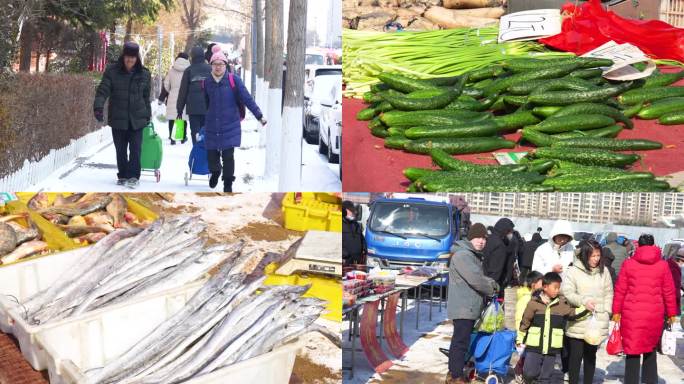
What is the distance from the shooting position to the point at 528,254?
7332mm

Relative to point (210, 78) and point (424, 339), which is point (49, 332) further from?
point (210, 78)

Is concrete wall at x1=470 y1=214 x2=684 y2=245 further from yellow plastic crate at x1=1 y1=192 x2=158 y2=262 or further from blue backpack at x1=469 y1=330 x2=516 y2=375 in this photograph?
yellow plastic crate at x1=1 y1=192 x2=158 y2=262

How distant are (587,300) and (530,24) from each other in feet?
7.48

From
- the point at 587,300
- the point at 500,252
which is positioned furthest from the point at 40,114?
the point at 587,300

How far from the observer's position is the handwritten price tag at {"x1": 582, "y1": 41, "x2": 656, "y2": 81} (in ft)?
25.3

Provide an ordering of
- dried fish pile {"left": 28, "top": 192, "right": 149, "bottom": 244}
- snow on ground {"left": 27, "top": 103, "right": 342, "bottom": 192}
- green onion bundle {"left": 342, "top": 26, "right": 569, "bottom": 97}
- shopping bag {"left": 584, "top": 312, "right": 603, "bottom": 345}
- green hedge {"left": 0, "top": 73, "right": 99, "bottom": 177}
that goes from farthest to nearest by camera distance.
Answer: dried fish pile {"left": 28, "top": 192, "right": 149, "bottom": 244} < snow on ground {"left": 27, "top": 103, "right": 342, "bottom": 192} < green hedge {"left": 0, "top": 73, "right": 99, "bottom": 177} < green onion bundle {"left": 342, "top": 26, "right": 569, "bottom": 97} < shopping bag {"left": 584, "top": 312, "right": 603, "bottom": 345}

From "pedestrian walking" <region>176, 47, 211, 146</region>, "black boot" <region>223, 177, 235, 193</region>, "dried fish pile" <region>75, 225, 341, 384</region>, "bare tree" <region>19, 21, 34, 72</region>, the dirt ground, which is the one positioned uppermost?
"bare tree" <region>19, 21, 34, 72</region>

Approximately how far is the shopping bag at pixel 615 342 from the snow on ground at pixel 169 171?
265 cm

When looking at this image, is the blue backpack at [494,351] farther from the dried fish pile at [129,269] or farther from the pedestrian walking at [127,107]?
the pedestrian walking at [127,107]

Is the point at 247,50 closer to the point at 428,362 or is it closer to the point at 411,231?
the point at 411,231

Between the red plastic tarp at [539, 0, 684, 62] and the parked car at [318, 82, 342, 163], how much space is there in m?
1.67

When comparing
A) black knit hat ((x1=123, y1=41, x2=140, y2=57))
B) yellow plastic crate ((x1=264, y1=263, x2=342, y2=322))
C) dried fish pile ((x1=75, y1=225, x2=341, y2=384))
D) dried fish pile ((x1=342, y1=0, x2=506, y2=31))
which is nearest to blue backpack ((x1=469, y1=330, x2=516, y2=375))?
yellow plastic crate ((x1=264, y1=263, x2=342, y2=322))

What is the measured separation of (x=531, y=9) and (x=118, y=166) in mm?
3598

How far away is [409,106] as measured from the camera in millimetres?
7484
